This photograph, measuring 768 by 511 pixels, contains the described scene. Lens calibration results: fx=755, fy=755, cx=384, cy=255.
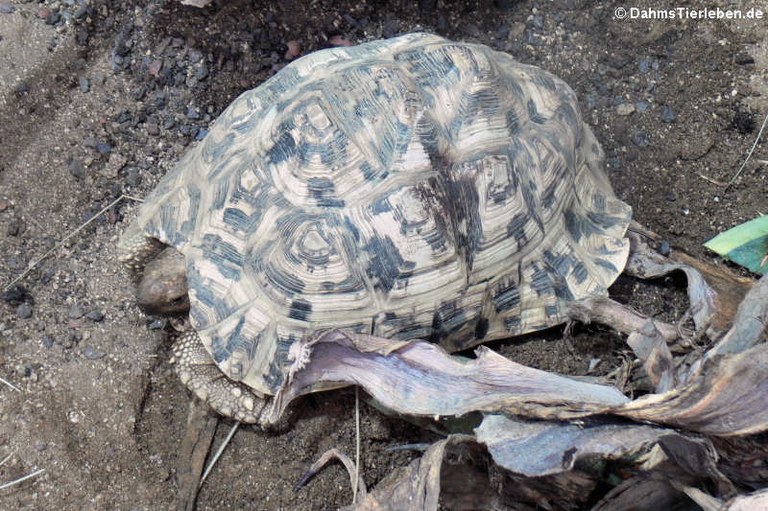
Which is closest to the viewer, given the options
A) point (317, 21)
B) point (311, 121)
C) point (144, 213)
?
point (311, 121)

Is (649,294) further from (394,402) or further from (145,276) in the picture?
(145,276)

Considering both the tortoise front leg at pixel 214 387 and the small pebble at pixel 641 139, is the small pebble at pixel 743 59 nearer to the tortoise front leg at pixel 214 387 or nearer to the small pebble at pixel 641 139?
the small pebble at pixel 641 139

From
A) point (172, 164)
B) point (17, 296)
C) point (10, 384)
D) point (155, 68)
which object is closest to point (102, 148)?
point (172, 164)

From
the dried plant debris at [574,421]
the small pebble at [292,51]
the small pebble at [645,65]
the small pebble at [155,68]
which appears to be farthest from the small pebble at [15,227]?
the small pebble at [645,65]

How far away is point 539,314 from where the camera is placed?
9.36 ft

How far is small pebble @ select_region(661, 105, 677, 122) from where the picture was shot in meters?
3.35

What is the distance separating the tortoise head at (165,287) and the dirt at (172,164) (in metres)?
0.29

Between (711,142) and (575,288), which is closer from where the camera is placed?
(575,288)

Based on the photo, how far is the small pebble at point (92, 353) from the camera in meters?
2.96

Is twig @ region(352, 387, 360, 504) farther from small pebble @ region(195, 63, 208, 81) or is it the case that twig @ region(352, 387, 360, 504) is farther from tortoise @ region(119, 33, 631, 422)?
small pebble @ region(195, 63, 208, 81)

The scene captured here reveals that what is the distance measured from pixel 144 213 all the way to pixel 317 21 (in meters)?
1.26

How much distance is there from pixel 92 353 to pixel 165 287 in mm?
512

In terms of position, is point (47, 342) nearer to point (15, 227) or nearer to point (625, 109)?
point (15, 227)

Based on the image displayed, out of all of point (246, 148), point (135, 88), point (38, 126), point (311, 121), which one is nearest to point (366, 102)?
point (311, 121)
